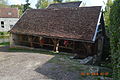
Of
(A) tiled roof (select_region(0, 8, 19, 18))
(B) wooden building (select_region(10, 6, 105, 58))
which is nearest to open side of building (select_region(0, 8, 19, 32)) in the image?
(A) tiled roof (select_region(0, 8, 19, 18))

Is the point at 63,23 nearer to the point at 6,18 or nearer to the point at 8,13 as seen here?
the point at 6,18

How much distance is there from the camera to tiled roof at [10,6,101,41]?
11.6m

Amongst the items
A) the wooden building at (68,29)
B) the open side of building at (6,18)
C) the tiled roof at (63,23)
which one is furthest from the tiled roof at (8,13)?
the wooden building at (68,29)

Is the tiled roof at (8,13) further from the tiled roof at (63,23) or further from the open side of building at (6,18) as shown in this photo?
the tiled roof at (63,23)

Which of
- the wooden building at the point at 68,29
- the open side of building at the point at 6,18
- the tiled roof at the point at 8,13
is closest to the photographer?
the wooden building at the point at 68,29

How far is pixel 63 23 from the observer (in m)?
13.3

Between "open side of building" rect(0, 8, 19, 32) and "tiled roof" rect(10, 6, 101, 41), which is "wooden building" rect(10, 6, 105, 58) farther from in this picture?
"open side of building" rect(0, 8, 19, 32)

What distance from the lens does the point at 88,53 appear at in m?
12.0

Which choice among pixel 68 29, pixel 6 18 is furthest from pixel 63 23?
pixel 6 18

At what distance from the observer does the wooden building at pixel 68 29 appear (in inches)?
456

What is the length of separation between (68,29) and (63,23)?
1.23 meters

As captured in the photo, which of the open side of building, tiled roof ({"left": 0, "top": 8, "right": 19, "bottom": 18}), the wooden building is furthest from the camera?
tiled roof ({"left": 0, "top": 8, "right": 19, "bottom": 18})

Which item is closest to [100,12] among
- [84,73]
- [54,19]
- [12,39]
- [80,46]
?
[80,46]

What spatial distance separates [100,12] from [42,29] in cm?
649
